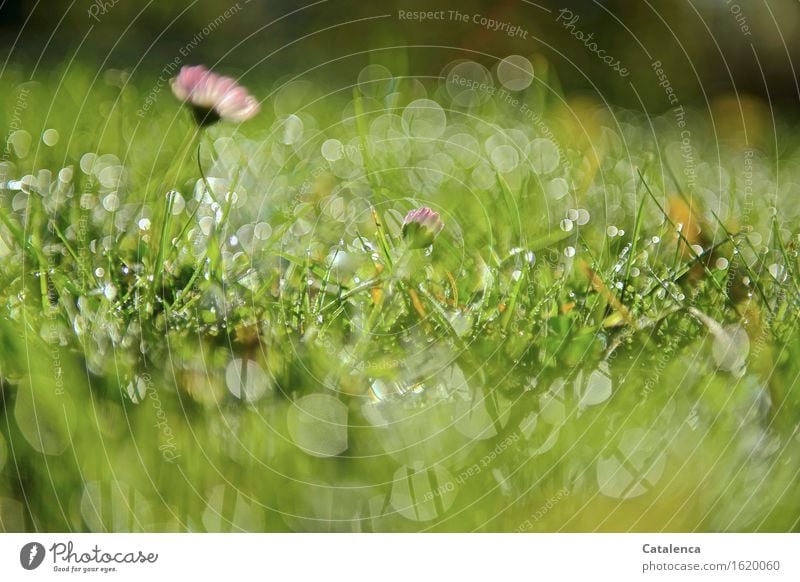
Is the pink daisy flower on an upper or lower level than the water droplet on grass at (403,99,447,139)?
upper

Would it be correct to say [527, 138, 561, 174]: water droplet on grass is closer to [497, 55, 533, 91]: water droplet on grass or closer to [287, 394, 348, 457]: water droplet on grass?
[497, 55, 533, 91]: water droplet on grass

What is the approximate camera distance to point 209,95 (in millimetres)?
817

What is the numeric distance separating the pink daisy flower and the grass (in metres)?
0.01

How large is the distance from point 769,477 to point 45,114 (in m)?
0.84

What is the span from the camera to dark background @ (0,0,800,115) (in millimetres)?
827

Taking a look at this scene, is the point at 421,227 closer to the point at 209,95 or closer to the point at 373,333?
the point at 373,333

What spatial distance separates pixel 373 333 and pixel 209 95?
315mm

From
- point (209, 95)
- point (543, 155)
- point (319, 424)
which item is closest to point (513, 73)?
point (543, 155)

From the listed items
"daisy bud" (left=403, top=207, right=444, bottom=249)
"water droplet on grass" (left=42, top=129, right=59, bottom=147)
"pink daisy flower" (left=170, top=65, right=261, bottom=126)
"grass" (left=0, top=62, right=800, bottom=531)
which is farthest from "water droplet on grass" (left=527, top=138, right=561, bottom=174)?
"water droplet on grass" (left=42, top=129, right=59, bottom=147)

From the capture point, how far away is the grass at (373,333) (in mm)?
724

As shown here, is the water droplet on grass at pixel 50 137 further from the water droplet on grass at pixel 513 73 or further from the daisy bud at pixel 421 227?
the water droplet on grass at pixel 513 73

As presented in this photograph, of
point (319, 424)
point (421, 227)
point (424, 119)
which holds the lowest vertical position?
point (319, 424)

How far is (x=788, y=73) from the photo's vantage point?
866 millimetres

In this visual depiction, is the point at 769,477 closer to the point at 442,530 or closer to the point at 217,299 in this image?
the point at 442,530
